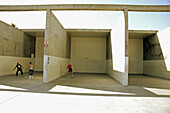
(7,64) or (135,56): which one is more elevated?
(135,56)

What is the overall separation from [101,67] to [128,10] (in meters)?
9.31

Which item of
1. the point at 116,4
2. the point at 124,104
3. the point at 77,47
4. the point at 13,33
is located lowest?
the point at 124,104

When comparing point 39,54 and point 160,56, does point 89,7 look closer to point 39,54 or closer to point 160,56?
point 160,56

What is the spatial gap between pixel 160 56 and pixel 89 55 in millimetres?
8303

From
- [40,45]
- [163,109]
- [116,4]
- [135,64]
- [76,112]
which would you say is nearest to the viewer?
[76,112]

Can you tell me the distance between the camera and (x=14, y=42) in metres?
11.7

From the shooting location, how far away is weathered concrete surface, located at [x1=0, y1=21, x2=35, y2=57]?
33.5ft

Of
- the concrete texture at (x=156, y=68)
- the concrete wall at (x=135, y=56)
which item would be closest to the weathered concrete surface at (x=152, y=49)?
the concrete texture at (x=156, y=68)

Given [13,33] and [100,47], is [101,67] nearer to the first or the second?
[100,47]

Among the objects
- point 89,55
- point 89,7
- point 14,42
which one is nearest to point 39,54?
point 14,42

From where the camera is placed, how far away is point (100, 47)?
15328mm

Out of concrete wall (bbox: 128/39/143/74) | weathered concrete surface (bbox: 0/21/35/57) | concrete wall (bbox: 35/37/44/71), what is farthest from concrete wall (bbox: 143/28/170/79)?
weathered concrete surface (bbox: 0/21/35/57)

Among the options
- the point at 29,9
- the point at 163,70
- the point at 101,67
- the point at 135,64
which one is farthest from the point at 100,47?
the point at 29,9

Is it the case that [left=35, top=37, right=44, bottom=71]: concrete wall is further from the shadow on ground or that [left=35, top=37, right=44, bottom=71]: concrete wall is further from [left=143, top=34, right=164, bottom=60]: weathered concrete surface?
[left=143, top=34, right=164, bottom=60]: weathered concrete surface
